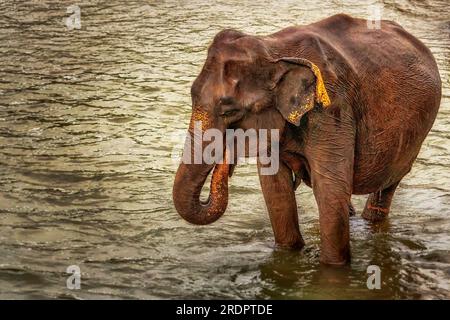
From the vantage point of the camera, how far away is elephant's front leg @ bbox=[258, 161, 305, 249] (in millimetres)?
7852

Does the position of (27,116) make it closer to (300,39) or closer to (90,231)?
(90,231)

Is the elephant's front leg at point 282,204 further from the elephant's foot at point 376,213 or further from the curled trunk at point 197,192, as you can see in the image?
the elephant's foot at point 376,213

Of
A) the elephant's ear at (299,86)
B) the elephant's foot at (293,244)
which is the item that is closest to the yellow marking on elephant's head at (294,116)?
the elephant's ear at (299,86)

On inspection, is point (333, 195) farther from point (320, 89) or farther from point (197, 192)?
point (197, 192)

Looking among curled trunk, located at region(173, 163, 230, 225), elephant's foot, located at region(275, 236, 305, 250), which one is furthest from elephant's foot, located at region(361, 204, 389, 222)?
curled trunk, located at region(173, 163, 230, 225)

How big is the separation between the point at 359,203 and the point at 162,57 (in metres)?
5.41

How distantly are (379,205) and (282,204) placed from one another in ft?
4.27

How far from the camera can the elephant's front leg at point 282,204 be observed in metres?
7.85

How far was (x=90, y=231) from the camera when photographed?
28.5 ft

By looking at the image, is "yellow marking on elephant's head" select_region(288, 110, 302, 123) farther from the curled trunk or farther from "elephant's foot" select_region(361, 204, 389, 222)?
"elephant's foot" select_region(361, 204, 389, 222)

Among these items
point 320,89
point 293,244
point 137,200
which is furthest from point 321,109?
point 137,200

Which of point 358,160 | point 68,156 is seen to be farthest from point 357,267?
point 68,156

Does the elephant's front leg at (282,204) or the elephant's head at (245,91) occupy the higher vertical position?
the elephant's head at (245,91)

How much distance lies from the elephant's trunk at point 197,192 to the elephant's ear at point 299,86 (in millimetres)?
607
